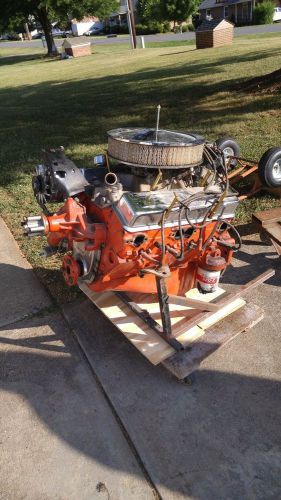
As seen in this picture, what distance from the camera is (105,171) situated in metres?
3.49

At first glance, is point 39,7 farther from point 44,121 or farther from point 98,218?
point 98,218

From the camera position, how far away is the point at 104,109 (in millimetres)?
10797

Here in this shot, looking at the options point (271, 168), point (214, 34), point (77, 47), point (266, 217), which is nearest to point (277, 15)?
point (77, 47)

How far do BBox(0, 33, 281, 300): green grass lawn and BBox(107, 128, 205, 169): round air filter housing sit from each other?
1545mm

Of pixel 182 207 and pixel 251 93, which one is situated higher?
pixel 182 207

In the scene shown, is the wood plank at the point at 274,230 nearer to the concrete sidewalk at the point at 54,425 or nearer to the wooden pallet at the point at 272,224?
the wooden pallet at the point at 272,224

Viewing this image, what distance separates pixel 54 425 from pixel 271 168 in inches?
143

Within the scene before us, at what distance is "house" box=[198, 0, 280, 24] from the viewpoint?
49375mm

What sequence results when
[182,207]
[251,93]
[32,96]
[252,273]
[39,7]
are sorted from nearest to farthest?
[182,207] < [252,273] < [251,93] < [32,96] < [39,7]

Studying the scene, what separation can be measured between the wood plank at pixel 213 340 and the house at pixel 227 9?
5245 cm

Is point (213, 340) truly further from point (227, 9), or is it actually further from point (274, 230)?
point (227, 9)

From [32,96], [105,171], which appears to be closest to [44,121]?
[32,96]

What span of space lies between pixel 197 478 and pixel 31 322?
→ 1.92 m

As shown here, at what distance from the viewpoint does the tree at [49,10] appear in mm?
27406
